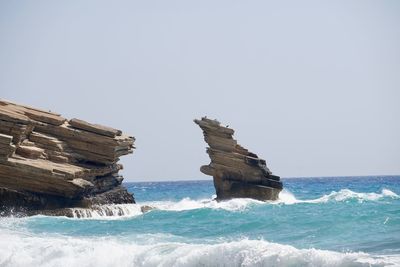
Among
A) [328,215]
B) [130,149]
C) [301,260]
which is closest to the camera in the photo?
[301,260]

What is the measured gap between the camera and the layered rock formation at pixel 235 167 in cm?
4856

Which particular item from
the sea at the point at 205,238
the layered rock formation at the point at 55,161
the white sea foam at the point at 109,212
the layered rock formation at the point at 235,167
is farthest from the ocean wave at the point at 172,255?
the layered rock formation at the point at 235,167

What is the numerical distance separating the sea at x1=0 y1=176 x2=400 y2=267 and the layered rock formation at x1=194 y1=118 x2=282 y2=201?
7.10 meters

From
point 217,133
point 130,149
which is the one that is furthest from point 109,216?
point 217,133

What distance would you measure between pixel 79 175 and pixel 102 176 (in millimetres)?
2967

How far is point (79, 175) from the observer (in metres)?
38.7

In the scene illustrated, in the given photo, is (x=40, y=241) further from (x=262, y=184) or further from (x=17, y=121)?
(x=262, y=184)

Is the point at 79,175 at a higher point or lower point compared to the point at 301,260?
higher

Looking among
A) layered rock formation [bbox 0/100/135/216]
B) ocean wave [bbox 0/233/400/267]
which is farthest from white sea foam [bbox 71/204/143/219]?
ocean wave [bbox 0/233/400/267]

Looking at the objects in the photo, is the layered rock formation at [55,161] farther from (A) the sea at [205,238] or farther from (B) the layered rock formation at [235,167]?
(B) the layered rock formation at [235,167]

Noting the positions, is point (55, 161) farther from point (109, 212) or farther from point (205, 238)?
point (205, 238)

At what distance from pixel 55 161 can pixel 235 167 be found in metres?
13.7

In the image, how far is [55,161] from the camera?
39125 millimetres

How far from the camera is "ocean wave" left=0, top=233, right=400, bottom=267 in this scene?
18.0m
